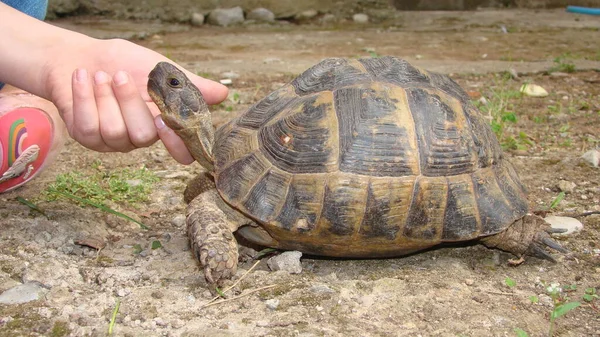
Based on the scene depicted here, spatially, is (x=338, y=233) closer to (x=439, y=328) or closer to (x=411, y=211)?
(x=411, y=211)

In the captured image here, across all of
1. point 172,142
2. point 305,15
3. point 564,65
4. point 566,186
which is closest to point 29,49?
point 172,142

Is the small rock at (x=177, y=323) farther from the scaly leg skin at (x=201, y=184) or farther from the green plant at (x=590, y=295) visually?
the green plant at (x=590, y=295)

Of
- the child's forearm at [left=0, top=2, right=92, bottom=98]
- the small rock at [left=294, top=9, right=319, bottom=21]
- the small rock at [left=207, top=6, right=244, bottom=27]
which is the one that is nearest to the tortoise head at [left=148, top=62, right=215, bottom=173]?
the child's forearm at [left=0, top=2, right=92, bottom=98]

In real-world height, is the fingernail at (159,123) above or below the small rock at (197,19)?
above

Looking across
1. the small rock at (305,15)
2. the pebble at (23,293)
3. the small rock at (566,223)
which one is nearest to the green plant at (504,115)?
the small rock at (566,223)

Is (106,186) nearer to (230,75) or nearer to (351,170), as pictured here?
(351,170)

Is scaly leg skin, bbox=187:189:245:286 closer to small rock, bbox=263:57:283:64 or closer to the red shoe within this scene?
the red shoe
